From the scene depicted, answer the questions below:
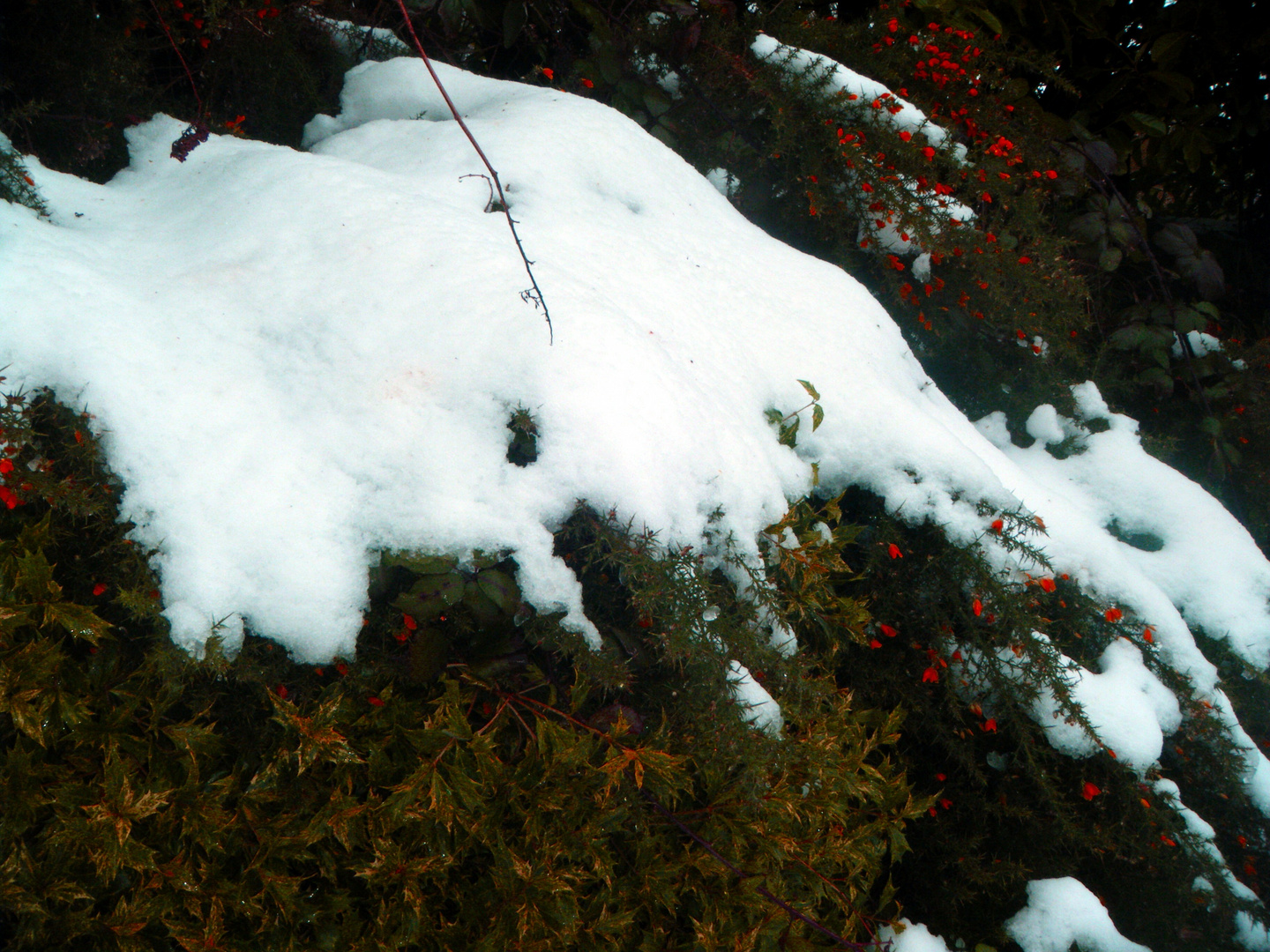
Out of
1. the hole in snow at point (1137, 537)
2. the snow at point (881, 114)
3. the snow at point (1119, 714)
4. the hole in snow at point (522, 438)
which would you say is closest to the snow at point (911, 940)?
the snow at point (1119, 714)

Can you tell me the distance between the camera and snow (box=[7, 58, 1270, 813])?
44.8 inches

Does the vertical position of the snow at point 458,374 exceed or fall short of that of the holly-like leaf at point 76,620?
it exceeds it

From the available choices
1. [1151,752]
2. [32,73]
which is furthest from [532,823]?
[32,73]

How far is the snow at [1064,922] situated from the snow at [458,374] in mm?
348

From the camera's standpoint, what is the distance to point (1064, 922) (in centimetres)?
161

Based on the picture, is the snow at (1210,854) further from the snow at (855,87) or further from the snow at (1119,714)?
the snow at (855,87)

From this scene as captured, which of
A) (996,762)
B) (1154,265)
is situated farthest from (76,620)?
(1154,265)

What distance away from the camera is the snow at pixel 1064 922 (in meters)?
1.60

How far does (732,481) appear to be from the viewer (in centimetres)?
138

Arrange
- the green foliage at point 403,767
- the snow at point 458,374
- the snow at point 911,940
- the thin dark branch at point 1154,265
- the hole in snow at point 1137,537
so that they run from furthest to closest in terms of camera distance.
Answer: the thin dark branch at point 1154,265 < the hole in snow at point 1137,537 < the snow at point 911,940 < the snow at point 458,374 < the green foliage at point 403,767

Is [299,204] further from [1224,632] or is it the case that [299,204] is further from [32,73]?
[1224,632]

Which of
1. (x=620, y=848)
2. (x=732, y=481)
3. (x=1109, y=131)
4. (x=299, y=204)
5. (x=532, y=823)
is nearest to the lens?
(x=532, y=823)

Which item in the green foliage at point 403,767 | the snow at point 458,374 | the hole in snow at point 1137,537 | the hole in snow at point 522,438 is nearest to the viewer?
the green foliage at point 403,767

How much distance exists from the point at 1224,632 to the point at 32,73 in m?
3.51
